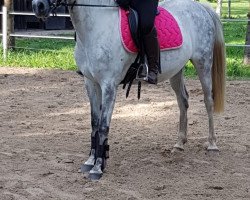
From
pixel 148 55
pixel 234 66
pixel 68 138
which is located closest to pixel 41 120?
pixel 68 138

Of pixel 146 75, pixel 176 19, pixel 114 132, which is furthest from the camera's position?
pixel 114 132

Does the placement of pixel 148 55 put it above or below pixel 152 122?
above

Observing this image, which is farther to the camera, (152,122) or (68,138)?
(152,122)

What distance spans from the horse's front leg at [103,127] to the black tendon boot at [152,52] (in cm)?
40

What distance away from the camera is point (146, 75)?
5094 mm

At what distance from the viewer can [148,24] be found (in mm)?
4914

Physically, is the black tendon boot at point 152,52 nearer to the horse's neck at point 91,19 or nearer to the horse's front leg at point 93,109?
the horse's neck at point 91,19

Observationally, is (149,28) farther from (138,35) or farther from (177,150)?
(177,150)

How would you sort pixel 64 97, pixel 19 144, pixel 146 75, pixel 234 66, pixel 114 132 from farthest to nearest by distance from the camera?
pixel 234 66
pixel 64 97
pixel 114 132
pixel 19 144
pixel 146 75

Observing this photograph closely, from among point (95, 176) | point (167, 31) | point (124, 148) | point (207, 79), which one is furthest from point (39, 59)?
point (95, 176)

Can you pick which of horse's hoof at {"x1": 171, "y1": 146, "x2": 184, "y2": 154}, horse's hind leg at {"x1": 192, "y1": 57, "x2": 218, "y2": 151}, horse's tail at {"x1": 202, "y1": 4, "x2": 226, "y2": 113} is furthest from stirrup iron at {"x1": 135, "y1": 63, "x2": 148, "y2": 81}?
horse's tail at {"x1": 202, "y1": 4, "x2": 226, "y2": 113}

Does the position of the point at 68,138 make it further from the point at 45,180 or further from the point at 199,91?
the point at 199,91

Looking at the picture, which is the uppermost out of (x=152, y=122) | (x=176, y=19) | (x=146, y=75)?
(x=176, y=19)

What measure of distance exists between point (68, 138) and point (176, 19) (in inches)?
74.6
